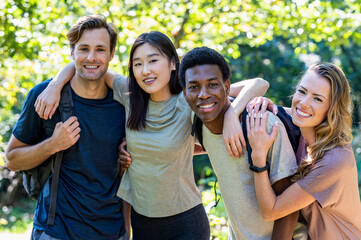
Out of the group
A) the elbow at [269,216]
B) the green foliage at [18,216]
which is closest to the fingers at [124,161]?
the elbow at [269,216]

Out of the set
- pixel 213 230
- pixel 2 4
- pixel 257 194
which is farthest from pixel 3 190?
pixel 257 194

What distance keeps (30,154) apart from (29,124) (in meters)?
0.22

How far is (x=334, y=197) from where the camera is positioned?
2.17m

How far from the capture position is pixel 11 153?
286 centimetres

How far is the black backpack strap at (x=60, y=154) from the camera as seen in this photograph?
2.73 m

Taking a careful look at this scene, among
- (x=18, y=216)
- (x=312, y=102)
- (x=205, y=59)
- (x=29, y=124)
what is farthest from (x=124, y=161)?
(x=18, y=216)

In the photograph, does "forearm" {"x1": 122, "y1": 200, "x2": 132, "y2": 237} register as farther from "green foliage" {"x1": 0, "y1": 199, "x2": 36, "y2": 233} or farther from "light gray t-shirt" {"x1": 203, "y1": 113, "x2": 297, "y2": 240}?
"green foliage" {"x1": 0, "y1": 199, "x2": 36, "y2": 233}

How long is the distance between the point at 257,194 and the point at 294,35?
15.0ft

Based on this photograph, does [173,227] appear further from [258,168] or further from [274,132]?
[274,132]

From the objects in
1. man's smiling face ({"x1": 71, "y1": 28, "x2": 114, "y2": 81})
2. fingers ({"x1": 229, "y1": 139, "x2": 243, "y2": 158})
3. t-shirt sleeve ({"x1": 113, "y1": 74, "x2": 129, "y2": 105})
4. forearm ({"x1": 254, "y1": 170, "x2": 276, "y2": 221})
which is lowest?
forearm ({"x1": 254, "y1": 170, "x2": 276, "y2": 221})

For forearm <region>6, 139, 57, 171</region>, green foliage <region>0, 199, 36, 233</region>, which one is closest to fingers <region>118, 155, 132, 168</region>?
forearm <region>6, 139, 57, 171</region>

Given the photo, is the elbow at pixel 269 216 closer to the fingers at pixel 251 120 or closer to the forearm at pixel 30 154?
the fingers at pixel 251 120

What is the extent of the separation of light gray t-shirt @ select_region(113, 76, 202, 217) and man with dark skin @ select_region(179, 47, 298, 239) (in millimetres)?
329

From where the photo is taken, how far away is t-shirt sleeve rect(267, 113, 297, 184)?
7.32 feet
